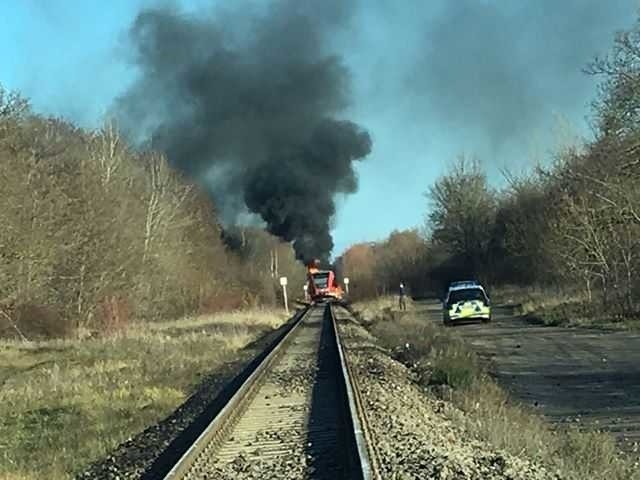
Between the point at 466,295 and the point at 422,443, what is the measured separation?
1277 inches

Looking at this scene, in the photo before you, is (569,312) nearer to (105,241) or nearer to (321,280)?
(105,241)

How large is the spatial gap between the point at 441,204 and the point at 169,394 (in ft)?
235

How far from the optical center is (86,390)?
22328mm

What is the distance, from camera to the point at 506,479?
1000 cm

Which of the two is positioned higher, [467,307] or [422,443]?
[467,307]

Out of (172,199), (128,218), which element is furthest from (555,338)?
(172,199)

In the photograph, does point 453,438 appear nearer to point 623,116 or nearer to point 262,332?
point 623,116

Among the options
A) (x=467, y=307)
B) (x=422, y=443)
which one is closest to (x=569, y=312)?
(x=467, y=307)

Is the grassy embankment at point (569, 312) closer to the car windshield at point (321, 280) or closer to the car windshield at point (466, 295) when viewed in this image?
the car windshield at point (466, 295)

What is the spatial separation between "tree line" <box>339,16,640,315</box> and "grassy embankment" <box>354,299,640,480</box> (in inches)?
392

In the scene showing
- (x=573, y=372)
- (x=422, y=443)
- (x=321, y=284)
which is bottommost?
(x=422, y=443)

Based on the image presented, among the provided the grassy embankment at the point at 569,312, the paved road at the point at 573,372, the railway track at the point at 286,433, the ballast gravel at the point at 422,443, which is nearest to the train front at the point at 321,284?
the grassy embankment at the point at 569,312

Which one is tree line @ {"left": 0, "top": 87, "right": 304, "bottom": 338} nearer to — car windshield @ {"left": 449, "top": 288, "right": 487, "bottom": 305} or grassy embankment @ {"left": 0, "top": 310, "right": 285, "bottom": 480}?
grassy embankment @ {"left": 0, "top": 310, "right": 285, "bottom": 480}

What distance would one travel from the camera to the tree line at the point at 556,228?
34.1 meters
